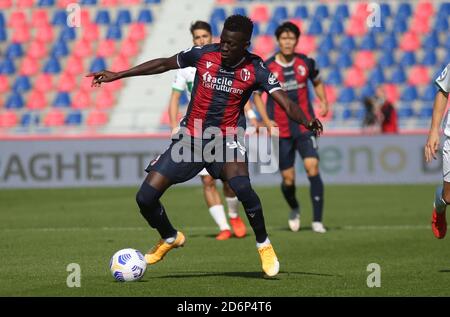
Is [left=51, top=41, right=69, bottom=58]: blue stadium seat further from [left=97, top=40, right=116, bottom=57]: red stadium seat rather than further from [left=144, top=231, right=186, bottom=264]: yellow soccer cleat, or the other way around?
[left=144, top=231, right=186, bottom=264]: yellow soccer cleat

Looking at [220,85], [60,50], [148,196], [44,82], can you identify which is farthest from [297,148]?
[60,50]

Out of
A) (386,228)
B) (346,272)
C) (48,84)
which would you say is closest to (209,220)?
(386,228)

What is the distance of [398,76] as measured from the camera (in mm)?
28750

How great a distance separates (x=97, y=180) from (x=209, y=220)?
295 inches

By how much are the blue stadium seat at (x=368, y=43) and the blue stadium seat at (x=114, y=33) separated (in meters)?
7.03

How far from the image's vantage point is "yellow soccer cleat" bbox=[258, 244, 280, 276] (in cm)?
944

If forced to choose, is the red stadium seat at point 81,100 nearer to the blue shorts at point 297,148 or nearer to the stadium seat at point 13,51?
the stadium seat at point 13,51

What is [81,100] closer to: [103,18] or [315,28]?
[103,18]

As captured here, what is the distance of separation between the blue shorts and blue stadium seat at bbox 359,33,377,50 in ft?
48.2

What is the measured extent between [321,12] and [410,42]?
2.71 metres

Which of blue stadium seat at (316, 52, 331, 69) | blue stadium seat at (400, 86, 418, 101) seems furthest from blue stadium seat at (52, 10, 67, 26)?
blue stadium seat at (400, 86, 418, 101)

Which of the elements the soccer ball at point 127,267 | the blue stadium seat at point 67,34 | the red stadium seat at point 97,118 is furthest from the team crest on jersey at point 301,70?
the blue stadium seat at point 67,34
